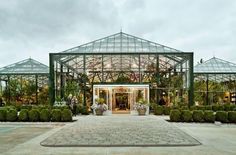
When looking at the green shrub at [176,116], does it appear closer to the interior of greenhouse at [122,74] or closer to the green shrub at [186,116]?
the green shrub at [186,116]

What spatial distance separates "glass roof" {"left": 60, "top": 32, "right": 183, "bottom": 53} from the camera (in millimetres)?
29789

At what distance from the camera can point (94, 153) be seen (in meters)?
9.39

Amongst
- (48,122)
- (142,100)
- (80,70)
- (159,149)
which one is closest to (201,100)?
(142,100)

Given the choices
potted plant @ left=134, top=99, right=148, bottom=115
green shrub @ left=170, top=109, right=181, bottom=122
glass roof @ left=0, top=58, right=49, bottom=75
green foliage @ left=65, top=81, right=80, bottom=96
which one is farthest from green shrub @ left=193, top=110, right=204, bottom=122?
glass roof @ left=0, top=58, right=49, bottom=75

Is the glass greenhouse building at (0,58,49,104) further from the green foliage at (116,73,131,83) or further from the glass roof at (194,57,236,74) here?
the glass roof at (194,57,236,74)

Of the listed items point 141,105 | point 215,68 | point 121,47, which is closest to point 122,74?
point 121,47

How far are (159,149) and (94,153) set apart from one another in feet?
6.28

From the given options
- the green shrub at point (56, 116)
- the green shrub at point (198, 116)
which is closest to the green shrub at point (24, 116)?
the green shrub at point (56, 116)

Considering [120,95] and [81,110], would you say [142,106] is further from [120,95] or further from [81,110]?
[81,110]

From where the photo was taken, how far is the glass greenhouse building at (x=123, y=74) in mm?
29875

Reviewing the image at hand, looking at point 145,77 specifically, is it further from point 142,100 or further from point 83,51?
point 83,51

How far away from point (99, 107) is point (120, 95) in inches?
124

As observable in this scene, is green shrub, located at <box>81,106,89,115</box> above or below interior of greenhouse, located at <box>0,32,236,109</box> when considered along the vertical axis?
below

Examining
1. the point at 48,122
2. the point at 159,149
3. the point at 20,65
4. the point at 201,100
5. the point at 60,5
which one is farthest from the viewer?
the point at 20,65
